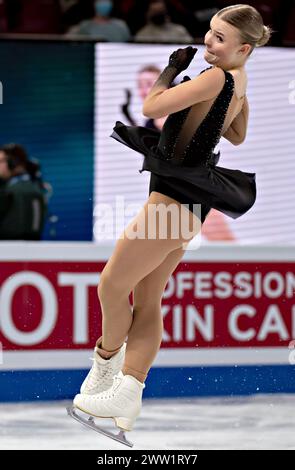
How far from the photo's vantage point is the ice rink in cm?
498

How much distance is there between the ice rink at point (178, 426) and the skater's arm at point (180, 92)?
1.67m

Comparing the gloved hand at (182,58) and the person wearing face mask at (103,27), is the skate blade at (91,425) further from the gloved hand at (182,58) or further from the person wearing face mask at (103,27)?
the person wearing face mask at (103,27)

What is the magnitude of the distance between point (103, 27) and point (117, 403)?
3396 millimetres

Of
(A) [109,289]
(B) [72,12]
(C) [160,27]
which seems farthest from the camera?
(B) [72,12]

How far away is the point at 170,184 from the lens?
4094 mm

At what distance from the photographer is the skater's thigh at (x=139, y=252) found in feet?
13.4

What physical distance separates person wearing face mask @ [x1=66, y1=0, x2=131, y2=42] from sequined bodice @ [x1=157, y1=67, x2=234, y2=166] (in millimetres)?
2985

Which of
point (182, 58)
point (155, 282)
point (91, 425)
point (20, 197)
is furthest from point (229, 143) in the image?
point (91, 425)

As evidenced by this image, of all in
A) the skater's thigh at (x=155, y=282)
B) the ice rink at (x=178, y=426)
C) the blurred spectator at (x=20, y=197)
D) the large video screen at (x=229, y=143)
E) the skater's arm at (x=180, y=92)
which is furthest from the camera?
the large video screen at (x=229, y=143)

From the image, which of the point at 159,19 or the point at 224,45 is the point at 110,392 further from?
the point at 159,19

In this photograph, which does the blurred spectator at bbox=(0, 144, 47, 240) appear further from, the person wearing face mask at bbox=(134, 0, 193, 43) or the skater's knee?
the skater's knee

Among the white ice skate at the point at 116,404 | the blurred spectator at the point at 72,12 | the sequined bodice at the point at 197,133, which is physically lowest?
the white ice skate at the point at 116,404

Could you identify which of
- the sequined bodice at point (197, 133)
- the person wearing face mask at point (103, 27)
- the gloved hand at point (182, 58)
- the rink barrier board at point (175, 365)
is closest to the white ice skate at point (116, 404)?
the sequined bodice at point (197, 133)
